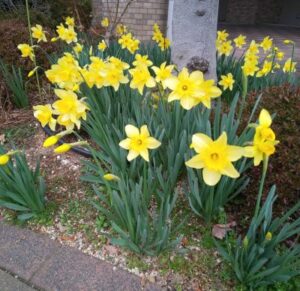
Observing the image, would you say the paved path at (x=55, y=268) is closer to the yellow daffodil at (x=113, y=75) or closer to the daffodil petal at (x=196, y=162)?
the daffodil petal at (x=196, y=162)

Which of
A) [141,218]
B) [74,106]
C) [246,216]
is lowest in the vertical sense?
[246,216]

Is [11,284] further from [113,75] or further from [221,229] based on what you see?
[113,75]

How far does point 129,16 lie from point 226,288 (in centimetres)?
658

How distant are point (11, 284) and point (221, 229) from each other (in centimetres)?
116

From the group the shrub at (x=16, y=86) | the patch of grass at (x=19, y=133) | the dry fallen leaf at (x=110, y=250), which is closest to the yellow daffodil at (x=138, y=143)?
the dry fallen leaf at (x=110, y=250)

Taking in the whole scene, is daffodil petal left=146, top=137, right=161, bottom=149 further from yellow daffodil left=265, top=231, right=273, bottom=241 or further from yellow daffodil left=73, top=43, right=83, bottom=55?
yellow daffodil left=73, top=43, right=83, bottom=55

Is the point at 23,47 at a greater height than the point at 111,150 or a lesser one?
greater

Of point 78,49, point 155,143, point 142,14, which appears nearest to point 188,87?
point 155,143

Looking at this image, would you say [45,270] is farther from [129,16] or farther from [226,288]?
[129,16]

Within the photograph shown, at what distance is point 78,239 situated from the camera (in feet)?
5.96

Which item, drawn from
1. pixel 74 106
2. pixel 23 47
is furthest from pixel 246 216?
pixel 23 47

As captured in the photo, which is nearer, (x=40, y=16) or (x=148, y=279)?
(x=148, y=279)

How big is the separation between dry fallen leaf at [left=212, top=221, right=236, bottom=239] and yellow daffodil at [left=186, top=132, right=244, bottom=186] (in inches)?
28.4

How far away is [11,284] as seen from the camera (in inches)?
63.1
